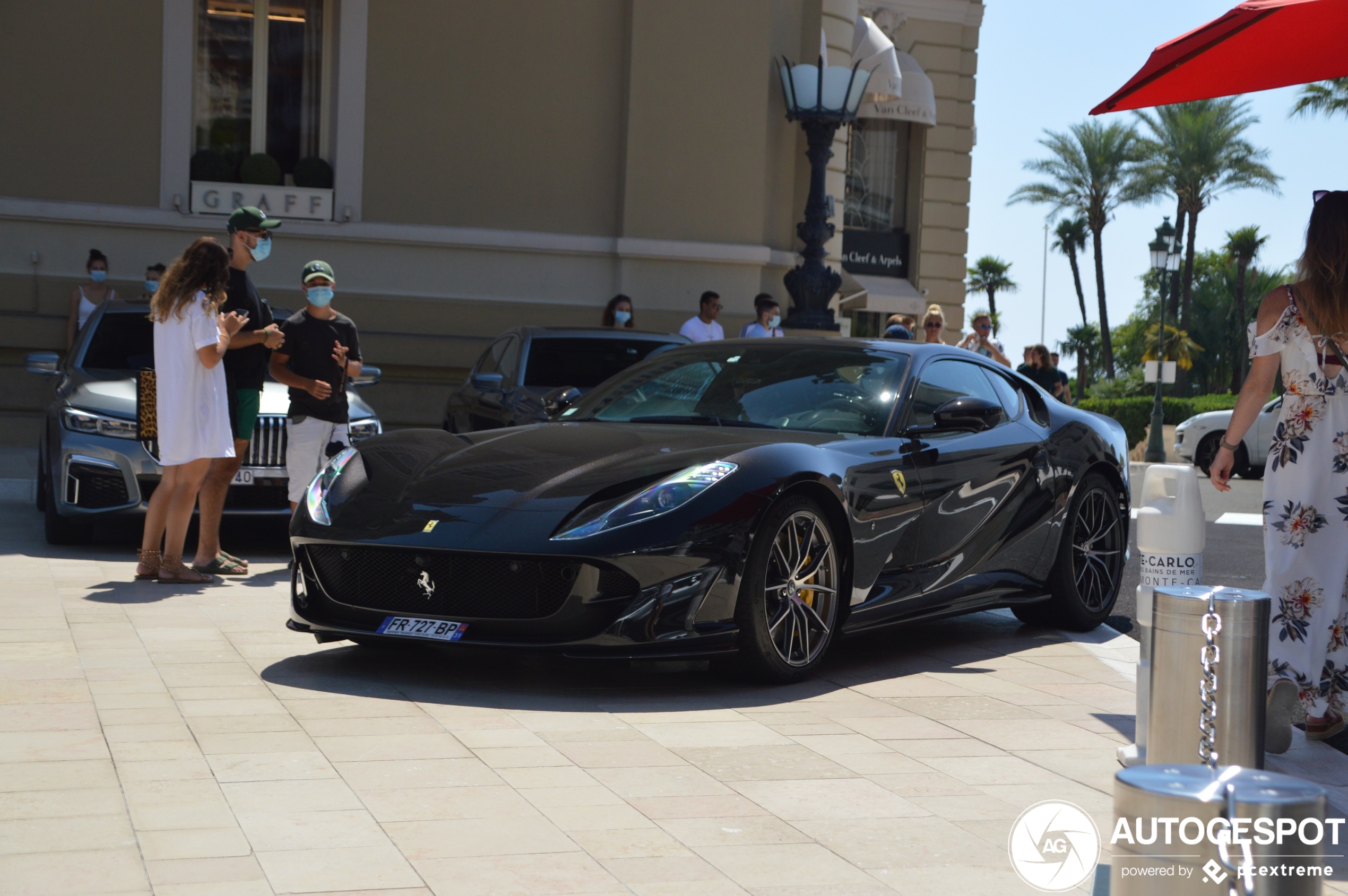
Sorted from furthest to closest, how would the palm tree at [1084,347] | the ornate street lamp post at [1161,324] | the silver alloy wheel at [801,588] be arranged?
the palm tree at [1084,347], the ornate street lamp post at [1161,324], the silver alloy wheel at [801,588]

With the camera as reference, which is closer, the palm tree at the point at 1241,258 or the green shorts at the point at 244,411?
the green shorts at the point at 244,411

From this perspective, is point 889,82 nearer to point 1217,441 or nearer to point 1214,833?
point 1217,441

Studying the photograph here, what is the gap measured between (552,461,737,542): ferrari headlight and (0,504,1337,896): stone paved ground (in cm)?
59

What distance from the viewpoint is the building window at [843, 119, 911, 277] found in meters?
30.1

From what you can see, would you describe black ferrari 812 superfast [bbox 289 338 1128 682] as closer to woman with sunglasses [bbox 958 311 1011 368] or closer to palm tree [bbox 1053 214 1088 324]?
woman with sunglasses [bbox 958 311 1011 368]

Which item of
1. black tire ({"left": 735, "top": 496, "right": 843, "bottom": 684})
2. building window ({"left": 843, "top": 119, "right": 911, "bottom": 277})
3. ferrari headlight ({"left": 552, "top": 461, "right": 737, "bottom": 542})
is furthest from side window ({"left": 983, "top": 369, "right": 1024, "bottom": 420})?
building window ({"left": 843, "top": 119, "right": 911, "bottom": 277})

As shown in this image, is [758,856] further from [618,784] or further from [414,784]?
[414,784]

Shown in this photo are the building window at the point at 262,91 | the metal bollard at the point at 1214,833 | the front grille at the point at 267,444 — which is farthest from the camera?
the building window at the point at 262,91

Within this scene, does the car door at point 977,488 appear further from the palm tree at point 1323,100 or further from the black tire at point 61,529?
the palm tree at point 1323,100

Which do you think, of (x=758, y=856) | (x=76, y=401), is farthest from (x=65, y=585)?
(x=758, y=856)

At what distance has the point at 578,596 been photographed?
5129 millimetres

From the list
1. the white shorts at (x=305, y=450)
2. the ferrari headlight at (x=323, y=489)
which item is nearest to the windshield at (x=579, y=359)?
the white shorts at (x=305, y=450)

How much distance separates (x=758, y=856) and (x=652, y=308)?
13185mm

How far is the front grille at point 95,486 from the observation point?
8539 millimetres
